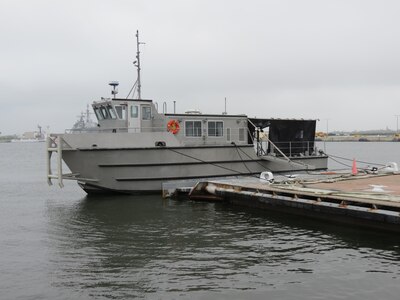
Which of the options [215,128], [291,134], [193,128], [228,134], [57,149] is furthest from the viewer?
[291,134]

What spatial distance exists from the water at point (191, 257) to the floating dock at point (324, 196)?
13.1 inches

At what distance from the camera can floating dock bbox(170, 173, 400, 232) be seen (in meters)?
10.3

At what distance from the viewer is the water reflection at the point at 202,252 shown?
754 cm

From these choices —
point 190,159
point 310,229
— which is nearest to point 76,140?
point 190,159

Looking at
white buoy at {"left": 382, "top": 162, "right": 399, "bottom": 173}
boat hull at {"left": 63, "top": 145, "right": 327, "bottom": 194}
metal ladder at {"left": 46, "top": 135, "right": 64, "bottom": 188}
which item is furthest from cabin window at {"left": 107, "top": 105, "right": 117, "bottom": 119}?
white buoy at {"left": 382, "top": 162, "right": 399, "bottom": 173}

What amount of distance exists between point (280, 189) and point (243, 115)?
7.00m

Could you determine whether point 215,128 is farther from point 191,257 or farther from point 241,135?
point 191,257

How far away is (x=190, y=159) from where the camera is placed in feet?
57.1

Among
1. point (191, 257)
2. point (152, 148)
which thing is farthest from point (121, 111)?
point (191, 257)

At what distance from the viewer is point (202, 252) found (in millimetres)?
9273

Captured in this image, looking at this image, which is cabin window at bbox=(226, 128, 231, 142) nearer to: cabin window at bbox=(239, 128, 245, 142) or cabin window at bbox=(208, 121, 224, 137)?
cabin window at bbox=(208, 121, 224, 137)

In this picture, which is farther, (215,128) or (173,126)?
(215,128)

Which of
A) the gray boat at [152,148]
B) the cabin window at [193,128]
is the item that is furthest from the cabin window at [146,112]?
the cabin window at [193,128]

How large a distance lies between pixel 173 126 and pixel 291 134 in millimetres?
6842
